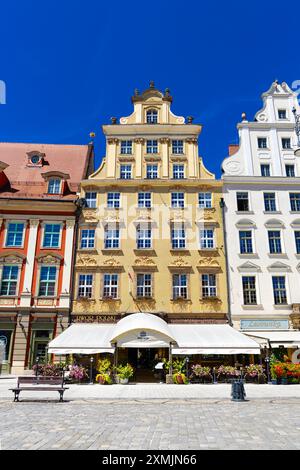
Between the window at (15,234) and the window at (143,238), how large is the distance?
813 cm

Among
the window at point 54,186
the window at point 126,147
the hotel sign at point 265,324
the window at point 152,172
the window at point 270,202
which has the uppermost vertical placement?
the window at point 126,147

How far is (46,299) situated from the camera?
78.6ft

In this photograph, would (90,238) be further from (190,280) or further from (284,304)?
(284,304)

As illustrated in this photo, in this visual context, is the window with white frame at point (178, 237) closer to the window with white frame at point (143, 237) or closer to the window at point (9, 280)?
the window with white frame at point (143, 237)

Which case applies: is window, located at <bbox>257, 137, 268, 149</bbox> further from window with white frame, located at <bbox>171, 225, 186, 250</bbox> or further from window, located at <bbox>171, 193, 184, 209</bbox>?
window with white frame, located at <bbox>171, 225, 186, 250</bbox>

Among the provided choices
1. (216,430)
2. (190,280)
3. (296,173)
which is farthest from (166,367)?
(296,173)

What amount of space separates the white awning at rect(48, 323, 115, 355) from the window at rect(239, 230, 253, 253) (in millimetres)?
10415

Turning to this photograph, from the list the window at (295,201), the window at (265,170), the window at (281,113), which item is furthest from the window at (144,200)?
the window at (281,113)

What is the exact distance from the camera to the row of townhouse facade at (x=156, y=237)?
23.6 metres

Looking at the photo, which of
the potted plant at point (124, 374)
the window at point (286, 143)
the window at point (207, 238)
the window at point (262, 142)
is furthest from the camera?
the window at point (262, 142)

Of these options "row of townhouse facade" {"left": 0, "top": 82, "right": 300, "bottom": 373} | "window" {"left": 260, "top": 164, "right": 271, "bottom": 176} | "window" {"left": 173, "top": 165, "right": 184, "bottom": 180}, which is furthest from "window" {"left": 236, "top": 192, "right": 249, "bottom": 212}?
"window" {"left": 173, "top": 165, "right": 184, "bottom": 180}

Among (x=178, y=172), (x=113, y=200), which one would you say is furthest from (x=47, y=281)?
(x=178, y=172)

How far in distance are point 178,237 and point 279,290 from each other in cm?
767
